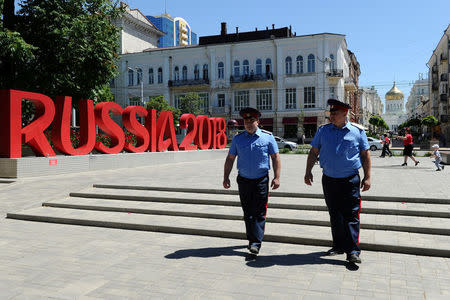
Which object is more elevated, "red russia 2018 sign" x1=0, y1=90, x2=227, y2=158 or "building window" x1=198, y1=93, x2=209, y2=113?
"building window" x1=198, y1=93, x2=209, y2=113

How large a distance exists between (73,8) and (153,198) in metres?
14.1

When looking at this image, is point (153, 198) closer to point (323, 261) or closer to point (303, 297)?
point (323, 261)

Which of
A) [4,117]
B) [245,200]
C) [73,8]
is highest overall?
[73,8]

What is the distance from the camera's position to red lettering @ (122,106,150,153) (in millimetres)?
14977

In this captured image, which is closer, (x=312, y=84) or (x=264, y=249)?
(x=264, y=249)

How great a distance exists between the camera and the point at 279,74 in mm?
45719

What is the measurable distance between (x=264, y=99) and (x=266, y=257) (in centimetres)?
4275

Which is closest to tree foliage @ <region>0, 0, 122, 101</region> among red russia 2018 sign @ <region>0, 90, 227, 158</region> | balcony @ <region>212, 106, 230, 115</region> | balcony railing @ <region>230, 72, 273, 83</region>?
red russia 2018 sign @ <region>0, 90, 227, 158</region>

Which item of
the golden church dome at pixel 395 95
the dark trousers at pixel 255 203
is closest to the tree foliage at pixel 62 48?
the dark trousers at pixel 255 203

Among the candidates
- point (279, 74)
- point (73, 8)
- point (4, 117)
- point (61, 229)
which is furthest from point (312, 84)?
point (61, 229)

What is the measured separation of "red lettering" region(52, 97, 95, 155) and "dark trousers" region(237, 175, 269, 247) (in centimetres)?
904

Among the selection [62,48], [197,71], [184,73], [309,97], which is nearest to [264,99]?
[309,97]

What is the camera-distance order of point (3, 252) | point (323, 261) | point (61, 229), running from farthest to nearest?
1. point (61, 229)
2. point (3, 252)
3. point (323, 261)

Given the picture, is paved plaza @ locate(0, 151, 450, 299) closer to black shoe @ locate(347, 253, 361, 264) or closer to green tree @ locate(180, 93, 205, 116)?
black shoe @ locate(347, 253, 361, 264)
